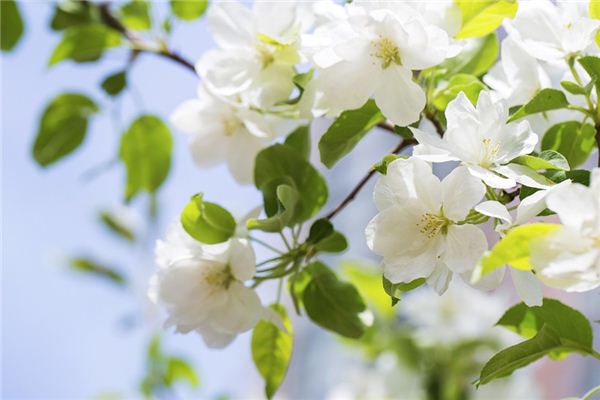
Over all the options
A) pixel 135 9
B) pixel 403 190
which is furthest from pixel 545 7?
pixel 135 9

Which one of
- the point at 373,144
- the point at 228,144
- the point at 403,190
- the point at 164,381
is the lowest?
the point at 373,144

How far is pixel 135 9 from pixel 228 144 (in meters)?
0.26

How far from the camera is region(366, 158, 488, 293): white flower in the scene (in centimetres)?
39

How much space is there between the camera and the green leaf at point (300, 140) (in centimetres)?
58

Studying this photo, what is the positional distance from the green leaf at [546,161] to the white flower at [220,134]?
0.22 m

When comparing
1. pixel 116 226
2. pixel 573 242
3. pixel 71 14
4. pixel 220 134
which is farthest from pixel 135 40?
pixel 116 226

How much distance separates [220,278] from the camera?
0.52m

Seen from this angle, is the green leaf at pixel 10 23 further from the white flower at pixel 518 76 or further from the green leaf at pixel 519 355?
the green leaf at pixel 519 355

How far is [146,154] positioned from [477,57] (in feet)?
1.23

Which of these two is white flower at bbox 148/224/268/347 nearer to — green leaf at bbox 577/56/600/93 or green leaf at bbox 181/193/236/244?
green leaf at bbox 181/193/236/244

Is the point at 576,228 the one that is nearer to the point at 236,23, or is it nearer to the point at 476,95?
the point at 476,95

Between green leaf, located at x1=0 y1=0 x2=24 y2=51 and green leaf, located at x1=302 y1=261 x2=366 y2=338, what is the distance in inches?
21.2

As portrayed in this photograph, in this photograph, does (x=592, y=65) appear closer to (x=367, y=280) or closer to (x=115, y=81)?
(x=115, y=81)

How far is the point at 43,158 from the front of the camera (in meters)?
0.82
